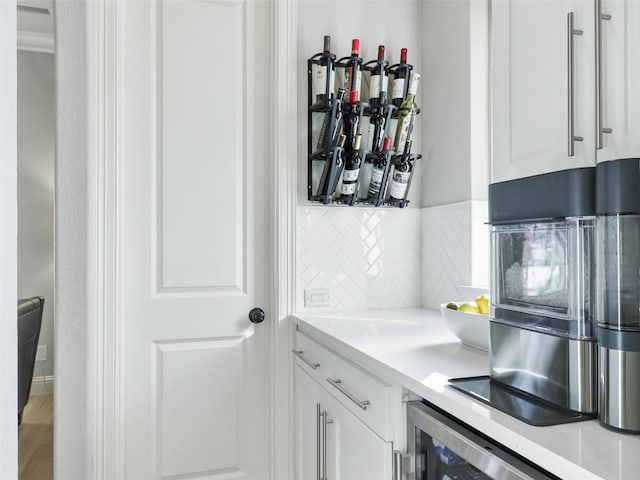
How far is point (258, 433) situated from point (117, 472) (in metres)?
0.56

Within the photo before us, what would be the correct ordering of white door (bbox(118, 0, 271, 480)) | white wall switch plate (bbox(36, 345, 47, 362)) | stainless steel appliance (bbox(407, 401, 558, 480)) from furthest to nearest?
white wall switch plate (bbox(36, 345, 47, 362)) → white door (bbox(118, 0, 271, 480)) → stainless steel appliance (bbox(407, 401, 558, 480))

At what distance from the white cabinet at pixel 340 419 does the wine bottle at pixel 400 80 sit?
107 centimetres

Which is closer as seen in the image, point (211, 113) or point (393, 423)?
point (393, 423)

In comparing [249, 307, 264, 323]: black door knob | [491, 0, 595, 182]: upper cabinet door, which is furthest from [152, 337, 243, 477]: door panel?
[491, 0, 595, 182]: upper cabinet door

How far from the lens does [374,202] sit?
2.07 m

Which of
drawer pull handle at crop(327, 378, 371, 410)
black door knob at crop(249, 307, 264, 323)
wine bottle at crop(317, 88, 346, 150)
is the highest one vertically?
wine bottle at crop(317, 88, 346, 150)

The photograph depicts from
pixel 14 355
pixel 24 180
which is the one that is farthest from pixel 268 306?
pixel 24 180

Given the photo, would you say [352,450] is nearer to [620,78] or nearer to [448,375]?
[448,375]

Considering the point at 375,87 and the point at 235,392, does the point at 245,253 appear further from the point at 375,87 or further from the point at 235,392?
the point at 375,87

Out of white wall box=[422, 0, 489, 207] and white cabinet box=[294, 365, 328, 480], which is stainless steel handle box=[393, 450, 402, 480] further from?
white wall box=[422, 0, 489, 207]

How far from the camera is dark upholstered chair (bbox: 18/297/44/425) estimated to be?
3012 mm

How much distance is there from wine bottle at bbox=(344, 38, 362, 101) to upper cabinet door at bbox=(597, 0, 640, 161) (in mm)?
1106

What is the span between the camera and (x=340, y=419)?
4.76ft

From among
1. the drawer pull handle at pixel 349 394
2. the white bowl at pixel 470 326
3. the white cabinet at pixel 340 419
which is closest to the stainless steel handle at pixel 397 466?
the white cabinet at pixel 340 419
